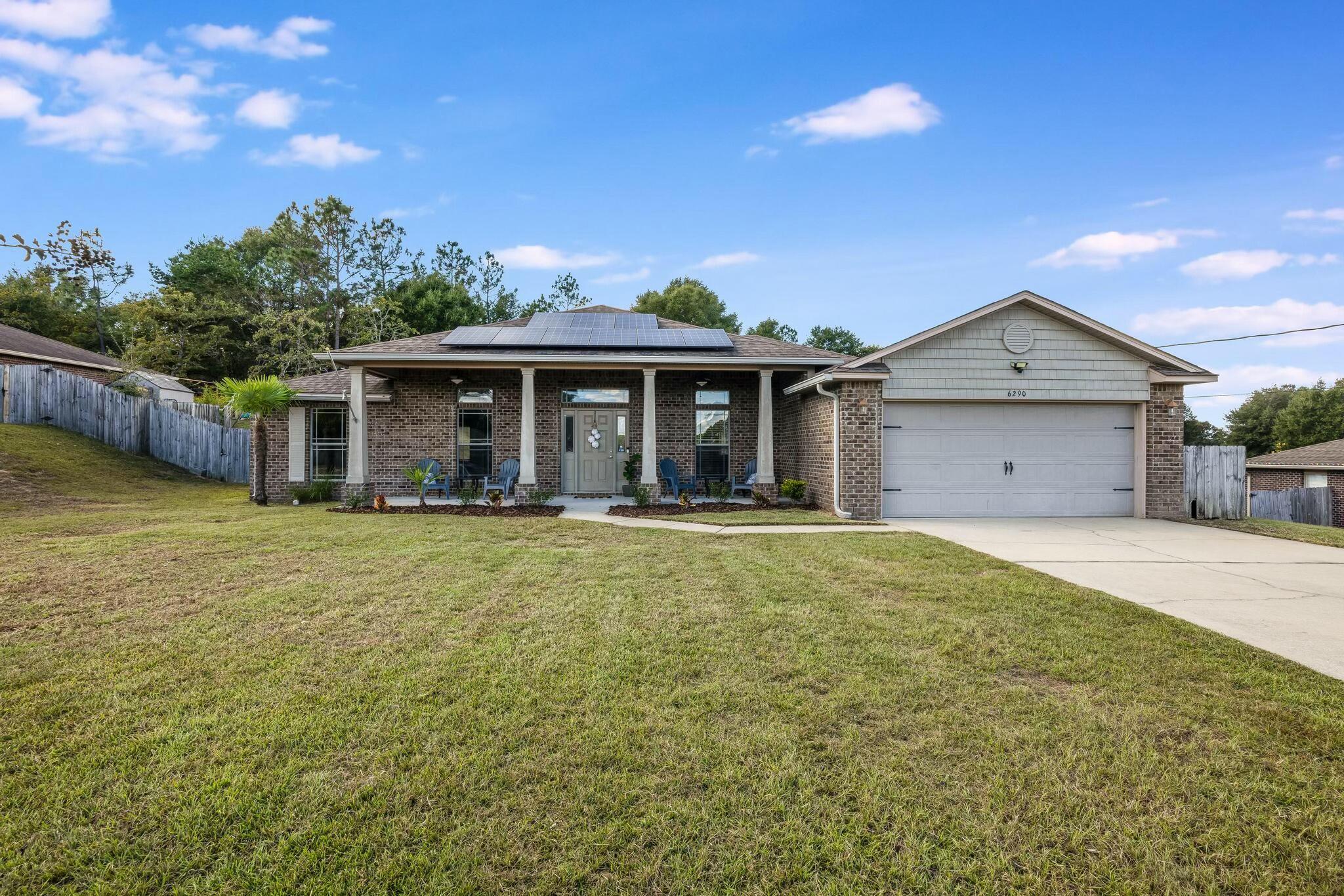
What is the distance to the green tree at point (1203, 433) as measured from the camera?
46156 millimetres

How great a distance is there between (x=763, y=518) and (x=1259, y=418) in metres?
52.8

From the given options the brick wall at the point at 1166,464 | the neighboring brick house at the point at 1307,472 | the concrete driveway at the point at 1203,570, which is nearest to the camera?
the concrete driveway at the point at 1203,570

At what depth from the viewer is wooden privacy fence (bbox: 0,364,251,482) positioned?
15758 mm

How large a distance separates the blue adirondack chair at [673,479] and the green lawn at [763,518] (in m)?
1.76

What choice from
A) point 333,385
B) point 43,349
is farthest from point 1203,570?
point 43,349

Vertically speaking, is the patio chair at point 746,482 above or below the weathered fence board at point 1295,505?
above

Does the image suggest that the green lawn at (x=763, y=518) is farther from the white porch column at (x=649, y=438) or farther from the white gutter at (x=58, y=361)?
the white gutter at (x=58, y=361)

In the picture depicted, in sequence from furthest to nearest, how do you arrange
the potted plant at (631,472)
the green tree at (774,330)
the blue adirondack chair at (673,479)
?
the green tree at (774,330), the potted plant at (631,472), the blue adirondack chair at (673,479)

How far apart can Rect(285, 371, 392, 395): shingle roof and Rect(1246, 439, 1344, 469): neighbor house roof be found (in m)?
31.4

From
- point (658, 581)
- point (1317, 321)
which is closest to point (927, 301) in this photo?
point (1317, 321)

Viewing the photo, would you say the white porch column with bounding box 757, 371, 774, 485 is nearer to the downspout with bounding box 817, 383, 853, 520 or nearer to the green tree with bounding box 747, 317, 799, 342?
the downspout with bounding box 817, 383, 853, 520

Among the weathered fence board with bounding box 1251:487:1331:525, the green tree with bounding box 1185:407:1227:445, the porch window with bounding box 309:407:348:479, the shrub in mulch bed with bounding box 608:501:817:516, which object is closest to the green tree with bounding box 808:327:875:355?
the weathered fence board with bounding box 1251:487:1331:525

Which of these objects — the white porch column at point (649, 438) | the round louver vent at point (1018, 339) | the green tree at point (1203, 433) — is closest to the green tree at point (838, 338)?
the green tree at point (1203, 433)

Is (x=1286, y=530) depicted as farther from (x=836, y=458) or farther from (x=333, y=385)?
(x=333, y=385)
